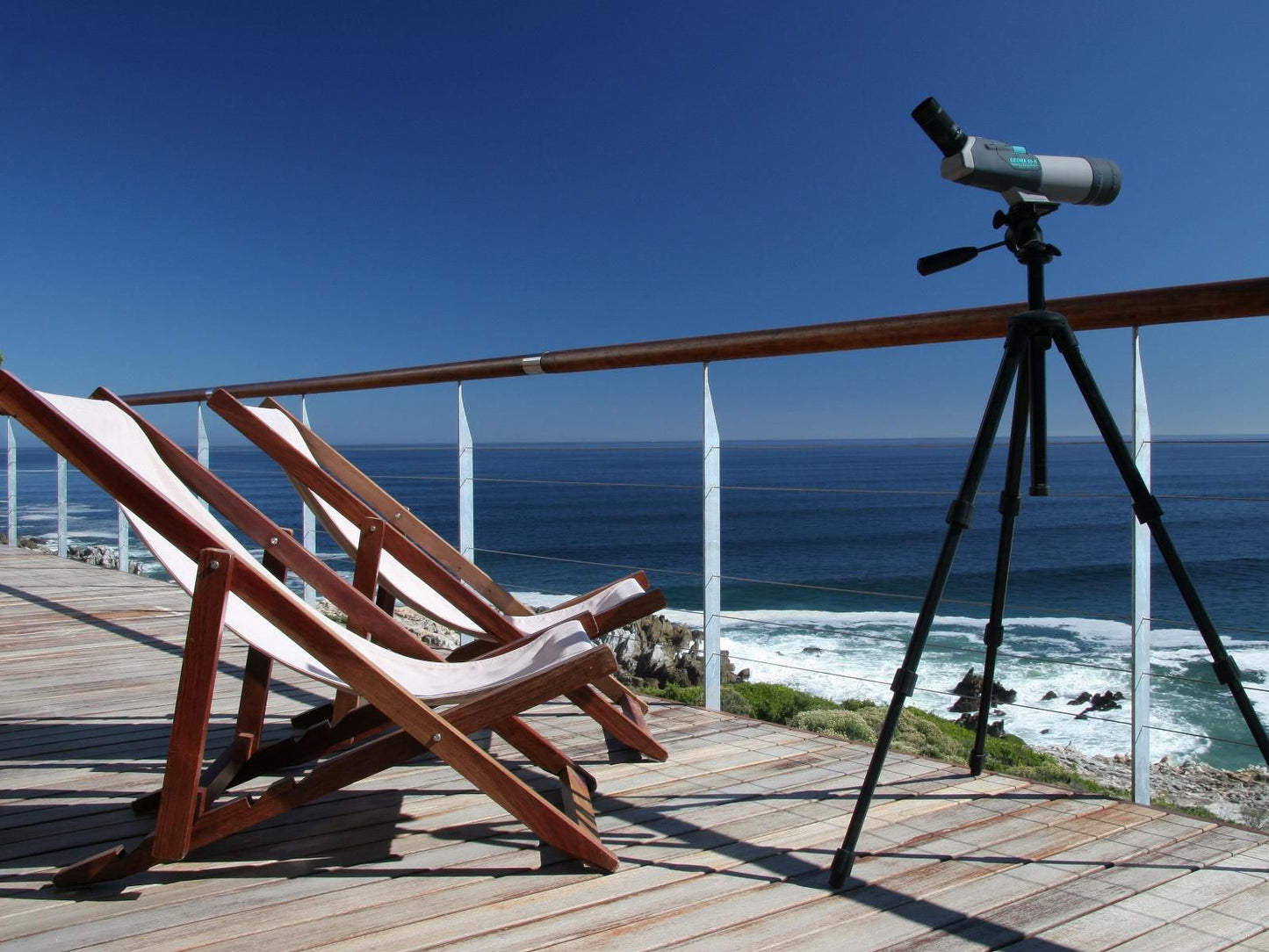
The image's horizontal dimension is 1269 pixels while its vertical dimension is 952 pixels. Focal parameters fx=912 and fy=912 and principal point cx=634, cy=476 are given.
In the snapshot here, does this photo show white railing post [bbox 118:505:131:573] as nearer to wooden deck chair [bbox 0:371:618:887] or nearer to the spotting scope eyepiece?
wooden deck chair [bbox 0:371:618:887]

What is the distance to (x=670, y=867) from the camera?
155 cm

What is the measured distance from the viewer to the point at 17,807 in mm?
1881

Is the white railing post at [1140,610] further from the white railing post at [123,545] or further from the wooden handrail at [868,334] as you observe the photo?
the white railing post at [123,545]

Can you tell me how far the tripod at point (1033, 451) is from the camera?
1.42 metres

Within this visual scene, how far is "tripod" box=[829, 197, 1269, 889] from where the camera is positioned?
1418 mm

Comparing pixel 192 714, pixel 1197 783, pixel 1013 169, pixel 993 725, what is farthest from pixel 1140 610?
pixel 993 725

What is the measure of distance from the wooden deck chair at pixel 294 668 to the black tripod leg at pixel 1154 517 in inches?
34.5

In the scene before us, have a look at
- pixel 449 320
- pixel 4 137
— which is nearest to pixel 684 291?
pixel 449 320

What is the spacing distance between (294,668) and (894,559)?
89.0ft

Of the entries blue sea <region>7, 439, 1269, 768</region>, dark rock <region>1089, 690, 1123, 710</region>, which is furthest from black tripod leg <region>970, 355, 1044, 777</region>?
dark rock <region>1089, 690, 1123, 710</region>

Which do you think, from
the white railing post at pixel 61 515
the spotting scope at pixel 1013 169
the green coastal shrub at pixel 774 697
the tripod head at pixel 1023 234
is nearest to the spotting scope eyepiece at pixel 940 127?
the spotting scope at pixel 1013 169

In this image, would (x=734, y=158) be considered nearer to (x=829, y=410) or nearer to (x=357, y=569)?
(x=829, y=410)

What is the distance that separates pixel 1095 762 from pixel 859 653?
17.4ft

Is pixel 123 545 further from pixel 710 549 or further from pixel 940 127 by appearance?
pixel 940 127
